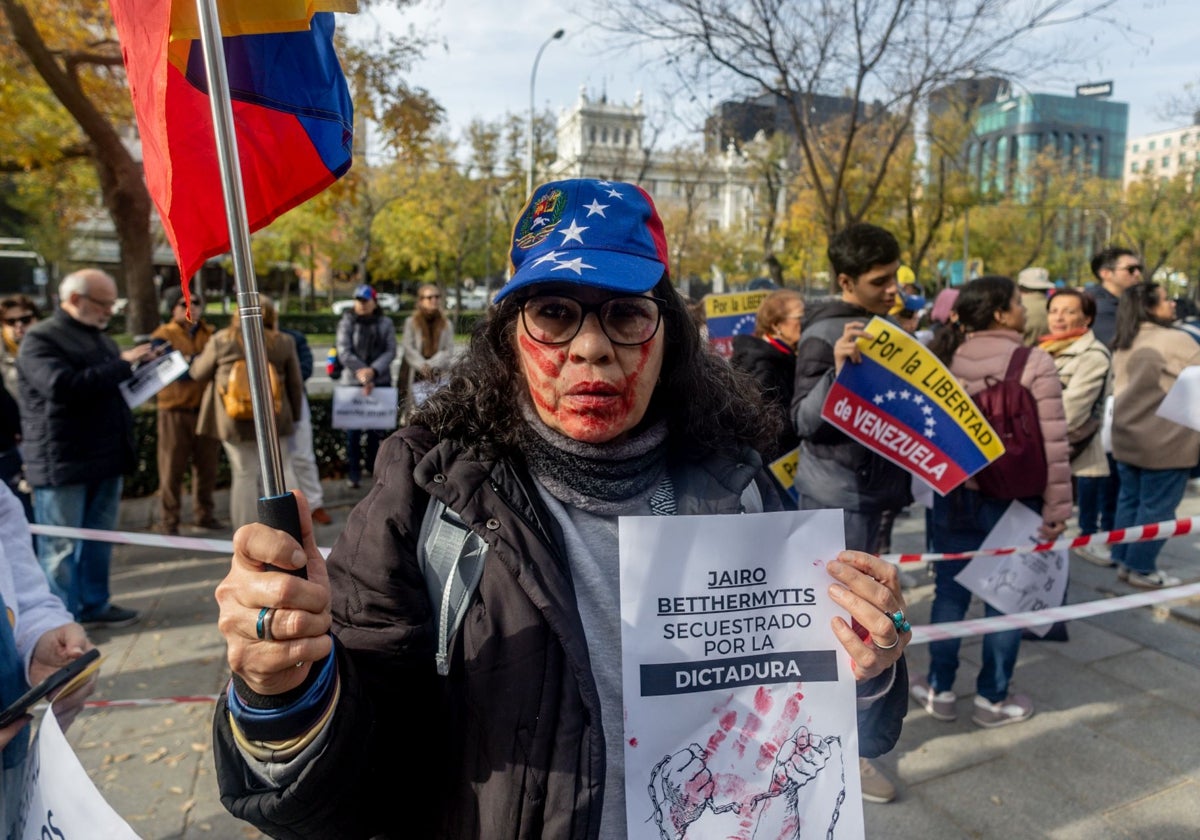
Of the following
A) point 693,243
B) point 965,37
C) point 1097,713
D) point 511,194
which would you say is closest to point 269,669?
point 1097,713

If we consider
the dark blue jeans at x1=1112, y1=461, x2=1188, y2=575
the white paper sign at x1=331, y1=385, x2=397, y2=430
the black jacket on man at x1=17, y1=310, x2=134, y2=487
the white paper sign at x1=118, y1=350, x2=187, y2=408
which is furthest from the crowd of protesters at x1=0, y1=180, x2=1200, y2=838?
the white paper sign at x1=331, y1=385, x2=397, y2=430

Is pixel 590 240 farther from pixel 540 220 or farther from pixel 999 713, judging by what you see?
pixel 999 713

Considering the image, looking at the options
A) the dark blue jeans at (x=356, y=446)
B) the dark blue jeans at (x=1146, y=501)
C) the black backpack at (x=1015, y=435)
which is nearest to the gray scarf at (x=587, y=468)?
the black backpack at (x=1015, y=435)

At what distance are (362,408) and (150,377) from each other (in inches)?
108

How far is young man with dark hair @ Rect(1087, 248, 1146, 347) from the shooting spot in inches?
261

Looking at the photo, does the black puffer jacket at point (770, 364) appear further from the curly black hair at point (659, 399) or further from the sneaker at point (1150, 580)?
the sneaker at point (1150, 580)

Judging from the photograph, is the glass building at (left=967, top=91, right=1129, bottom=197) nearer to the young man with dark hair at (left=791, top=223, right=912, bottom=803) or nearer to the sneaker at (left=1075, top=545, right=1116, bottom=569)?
the sneaker at (left=1075, top=545, right=1116, bottom=569)

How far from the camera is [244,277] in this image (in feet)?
3.30

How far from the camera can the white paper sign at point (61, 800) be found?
A: 1.26 m

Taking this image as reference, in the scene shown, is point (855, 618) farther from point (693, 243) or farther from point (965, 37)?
point (693, 243)

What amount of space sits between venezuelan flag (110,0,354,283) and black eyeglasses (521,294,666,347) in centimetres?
43

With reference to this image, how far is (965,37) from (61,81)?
31.2 ft

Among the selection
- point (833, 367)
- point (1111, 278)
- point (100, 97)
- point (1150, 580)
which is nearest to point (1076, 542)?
point (833, 367)

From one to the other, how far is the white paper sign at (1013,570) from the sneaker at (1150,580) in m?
2.38
